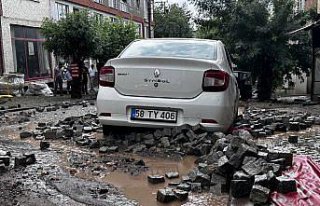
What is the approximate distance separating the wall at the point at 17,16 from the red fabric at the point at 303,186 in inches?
785

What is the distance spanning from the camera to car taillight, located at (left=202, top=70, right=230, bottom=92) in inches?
223

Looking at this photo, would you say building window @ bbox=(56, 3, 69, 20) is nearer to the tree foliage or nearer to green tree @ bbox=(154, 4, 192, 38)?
the tree foliage

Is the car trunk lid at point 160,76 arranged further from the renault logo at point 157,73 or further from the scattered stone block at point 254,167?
the scattered stone block at point 254,167

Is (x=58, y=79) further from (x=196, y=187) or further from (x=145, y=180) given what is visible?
(x=196, y=187)

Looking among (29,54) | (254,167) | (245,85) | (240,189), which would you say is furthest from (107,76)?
(29,54)

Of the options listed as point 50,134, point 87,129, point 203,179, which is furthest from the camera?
point 87,129

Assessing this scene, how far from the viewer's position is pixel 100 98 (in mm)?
6035

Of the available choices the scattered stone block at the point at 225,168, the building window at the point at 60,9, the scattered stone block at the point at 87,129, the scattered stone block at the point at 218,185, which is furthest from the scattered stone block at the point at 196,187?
the building window at the point at 60,9

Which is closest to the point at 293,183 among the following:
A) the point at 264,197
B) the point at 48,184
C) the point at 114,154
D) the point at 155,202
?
the point at 264,197

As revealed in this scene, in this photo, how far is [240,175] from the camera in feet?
12.2

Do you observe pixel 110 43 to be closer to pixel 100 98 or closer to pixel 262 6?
pixel 262 6

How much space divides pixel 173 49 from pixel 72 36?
12485 mm

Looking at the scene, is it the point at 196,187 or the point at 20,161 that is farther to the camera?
the point at 20,161

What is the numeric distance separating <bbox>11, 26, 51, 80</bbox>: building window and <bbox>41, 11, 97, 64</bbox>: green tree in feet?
15.7
